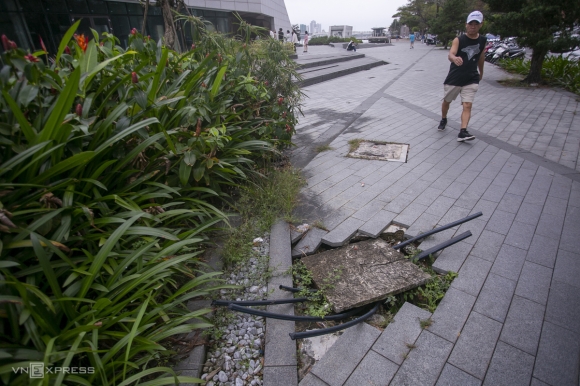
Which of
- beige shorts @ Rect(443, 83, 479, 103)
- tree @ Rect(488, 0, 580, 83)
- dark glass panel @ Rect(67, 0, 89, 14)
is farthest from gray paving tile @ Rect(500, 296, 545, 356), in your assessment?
dark glass panel @ Rect(67, 0, 89, 14)

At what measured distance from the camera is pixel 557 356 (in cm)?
167

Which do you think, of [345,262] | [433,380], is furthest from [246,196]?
[433,380]

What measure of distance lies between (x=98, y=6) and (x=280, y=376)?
16.4 meters

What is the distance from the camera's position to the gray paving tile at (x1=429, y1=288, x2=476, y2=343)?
6.04 feet

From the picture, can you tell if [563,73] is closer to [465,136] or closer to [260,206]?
[465,136]

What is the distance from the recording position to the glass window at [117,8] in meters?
13.2

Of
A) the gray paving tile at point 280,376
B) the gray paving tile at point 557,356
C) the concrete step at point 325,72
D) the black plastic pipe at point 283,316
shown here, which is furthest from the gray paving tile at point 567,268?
the concrete step at point 325,72

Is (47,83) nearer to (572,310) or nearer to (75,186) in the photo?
(75,186)

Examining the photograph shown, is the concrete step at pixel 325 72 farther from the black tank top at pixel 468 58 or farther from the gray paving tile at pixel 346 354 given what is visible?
the gray paving tile at pixel 346 354

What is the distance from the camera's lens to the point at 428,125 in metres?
5.96

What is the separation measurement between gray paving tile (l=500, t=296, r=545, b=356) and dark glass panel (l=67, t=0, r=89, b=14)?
16106 millimetres

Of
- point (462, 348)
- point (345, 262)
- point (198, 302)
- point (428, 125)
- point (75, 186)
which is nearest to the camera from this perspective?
point (462, 348)

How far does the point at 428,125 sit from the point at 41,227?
6228mm

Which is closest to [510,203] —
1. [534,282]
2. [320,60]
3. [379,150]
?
[534,282]
